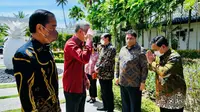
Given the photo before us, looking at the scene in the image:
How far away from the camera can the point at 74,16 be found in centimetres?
3431

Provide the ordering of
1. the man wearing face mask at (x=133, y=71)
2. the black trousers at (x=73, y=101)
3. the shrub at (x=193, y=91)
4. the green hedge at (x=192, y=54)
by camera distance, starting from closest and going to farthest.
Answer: the black trousers at (x=73, y=101)
the man wearing face mask at (x=133, y=71)
the shrub at (x=193, y=91)
the green hedge at (x=192, y=54)

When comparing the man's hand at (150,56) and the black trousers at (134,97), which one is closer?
the man's hand at (150,56)

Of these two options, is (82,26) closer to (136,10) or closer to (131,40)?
(131,40)

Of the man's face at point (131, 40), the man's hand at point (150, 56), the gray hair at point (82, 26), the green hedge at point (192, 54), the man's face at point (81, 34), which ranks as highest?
the gray hair at point (82, 26)

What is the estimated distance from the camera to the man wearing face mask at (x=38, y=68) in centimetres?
164

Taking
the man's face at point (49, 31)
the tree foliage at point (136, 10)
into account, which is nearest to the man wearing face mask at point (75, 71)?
the man's face at point (49, 31)

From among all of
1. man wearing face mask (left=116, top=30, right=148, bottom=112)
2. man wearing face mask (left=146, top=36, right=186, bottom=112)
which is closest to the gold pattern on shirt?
man wearing face mask (left=146, top=36, right=186, bottom=112)

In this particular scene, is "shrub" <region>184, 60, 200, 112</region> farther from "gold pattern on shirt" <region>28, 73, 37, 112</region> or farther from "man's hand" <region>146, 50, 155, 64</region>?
"gold pattern on shirt" <region>28, 73, 37, 112</region>

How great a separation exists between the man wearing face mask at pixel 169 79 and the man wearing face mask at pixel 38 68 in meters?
1.73

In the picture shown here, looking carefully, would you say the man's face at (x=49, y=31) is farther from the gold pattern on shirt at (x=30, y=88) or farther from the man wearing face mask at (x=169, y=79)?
the man wearing face mask at (x=169, y=79)

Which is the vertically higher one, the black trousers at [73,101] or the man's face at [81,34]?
the man's face at [81,34]

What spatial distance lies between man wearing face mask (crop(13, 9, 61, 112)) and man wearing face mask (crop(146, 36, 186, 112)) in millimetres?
1726

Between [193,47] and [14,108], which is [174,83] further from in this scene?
[193,47]

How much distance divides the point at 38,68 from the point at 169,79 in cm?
196
